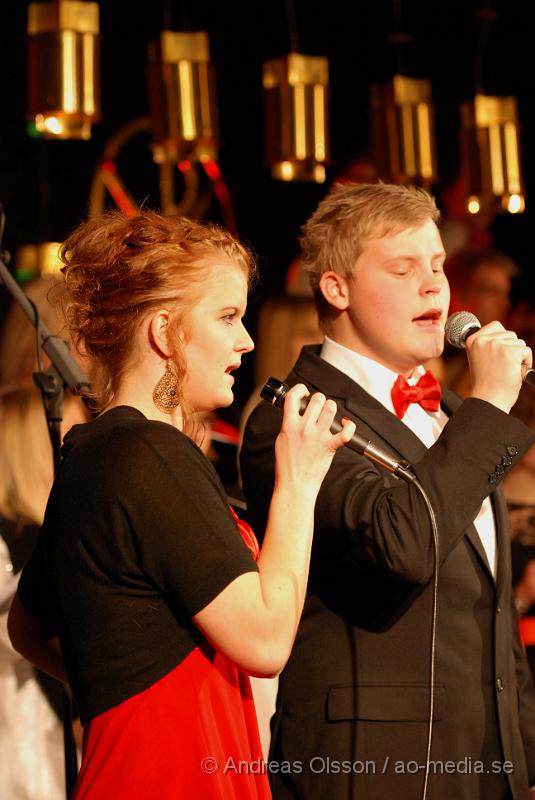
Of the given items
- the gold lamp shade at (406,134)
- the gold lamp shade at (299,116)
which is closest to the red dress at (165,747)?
the gold lamp shade at (299,116)

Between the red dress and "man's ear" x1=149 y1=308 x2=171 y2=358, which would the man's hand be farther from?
the red dress

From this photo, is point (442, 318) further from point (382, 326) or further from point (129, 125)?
point (129, 125)

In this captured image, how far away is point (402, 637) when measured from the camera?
2.08m

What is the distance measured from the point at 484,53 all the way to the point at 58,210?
2.00 meters

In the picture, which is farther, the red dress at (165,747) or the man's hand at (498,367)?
the man's hand at (498,367)

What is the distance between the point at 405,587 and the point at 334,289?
595 mm

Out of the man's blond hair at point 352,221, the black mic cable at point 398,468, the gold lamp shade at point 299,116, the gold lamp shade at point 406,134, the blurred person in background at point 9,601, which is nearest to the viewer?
the black mic cable at point 398,468

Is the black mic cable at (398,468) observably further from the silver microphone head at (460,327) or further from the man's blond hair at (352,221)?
the man's blond hair at (352,221)

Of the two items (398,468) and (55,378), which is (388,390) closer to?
(398,468)

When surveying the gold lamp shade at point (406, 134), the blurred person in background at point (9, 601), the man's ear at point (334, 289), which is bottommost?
the blurred person in background at point (9, 601)

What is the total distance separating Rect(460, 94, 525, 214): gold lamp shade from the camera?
180 inches

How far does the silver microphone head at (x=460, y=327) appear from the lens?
2.19 m

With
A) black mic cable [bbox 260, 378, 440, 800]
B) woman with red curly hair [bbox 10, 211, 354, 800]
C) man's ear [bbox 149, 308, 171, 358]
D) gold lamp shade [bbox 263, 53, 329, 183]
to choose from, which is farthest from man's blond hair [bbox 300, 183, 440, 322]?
gold lamp shade [bbox 263, 53, 329, 183]

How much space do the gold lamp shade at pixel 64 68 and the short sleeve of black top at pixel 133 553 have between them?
225 cm
